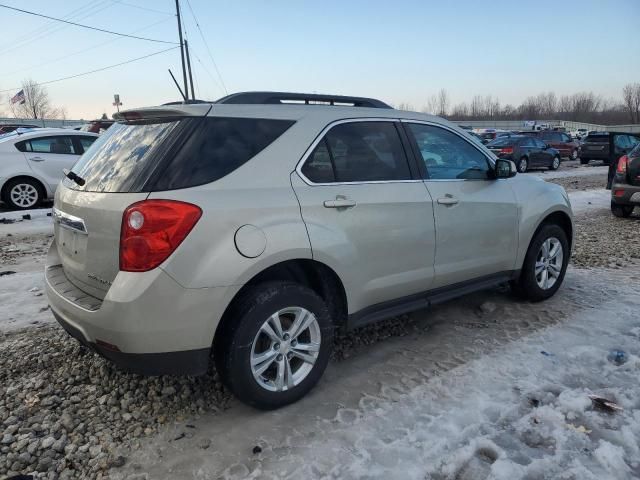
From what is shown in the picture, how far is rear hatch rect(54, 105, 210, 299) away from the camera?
8.76 ft

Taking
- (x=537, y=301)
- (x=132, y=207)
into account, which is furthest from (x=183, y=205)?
(x=537, y=301)

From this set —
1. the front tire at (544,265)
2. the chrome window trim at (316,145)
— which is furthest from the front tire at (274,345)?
the front tire at (544,265)

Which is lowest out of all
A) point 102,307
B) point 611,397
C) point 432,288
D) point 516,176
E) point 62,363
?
point 611,397

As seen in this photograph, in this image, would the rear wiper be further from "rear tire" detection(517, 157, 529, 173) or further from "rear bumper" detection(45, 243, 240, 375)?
"rear tire" detection(517, 157, 529, 173)

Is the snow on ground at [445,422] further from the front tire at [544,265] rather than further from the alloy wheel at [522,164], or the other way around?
the alloy wheel at [522,164]

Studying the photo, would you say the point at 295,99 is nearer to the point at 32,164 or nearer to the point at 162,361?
the point at 162,361

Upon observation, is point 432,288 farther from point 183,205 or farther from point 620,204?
point 620,204

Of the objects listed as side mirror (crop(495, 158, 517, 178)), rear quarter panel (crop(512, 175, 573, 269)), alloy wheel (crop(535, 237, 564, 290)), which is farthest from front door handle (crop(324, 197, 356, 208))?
alloy wheel (crop(535, 237, 564, 290))

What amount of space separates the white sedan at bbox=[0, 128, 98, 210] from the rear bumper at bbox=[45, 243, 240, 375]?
895 cm

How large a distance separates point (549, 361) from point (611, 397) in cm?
54

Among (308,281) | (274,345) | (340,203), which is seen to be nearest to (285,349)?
(274,345)

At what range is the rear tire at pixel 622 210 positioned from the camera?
9.63m

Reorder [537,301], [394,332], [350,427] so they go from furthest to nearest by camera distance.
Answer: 1. [537,301]
2. [394,332]
3. [350,427]

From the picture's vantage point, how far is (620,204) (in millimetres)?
9523
